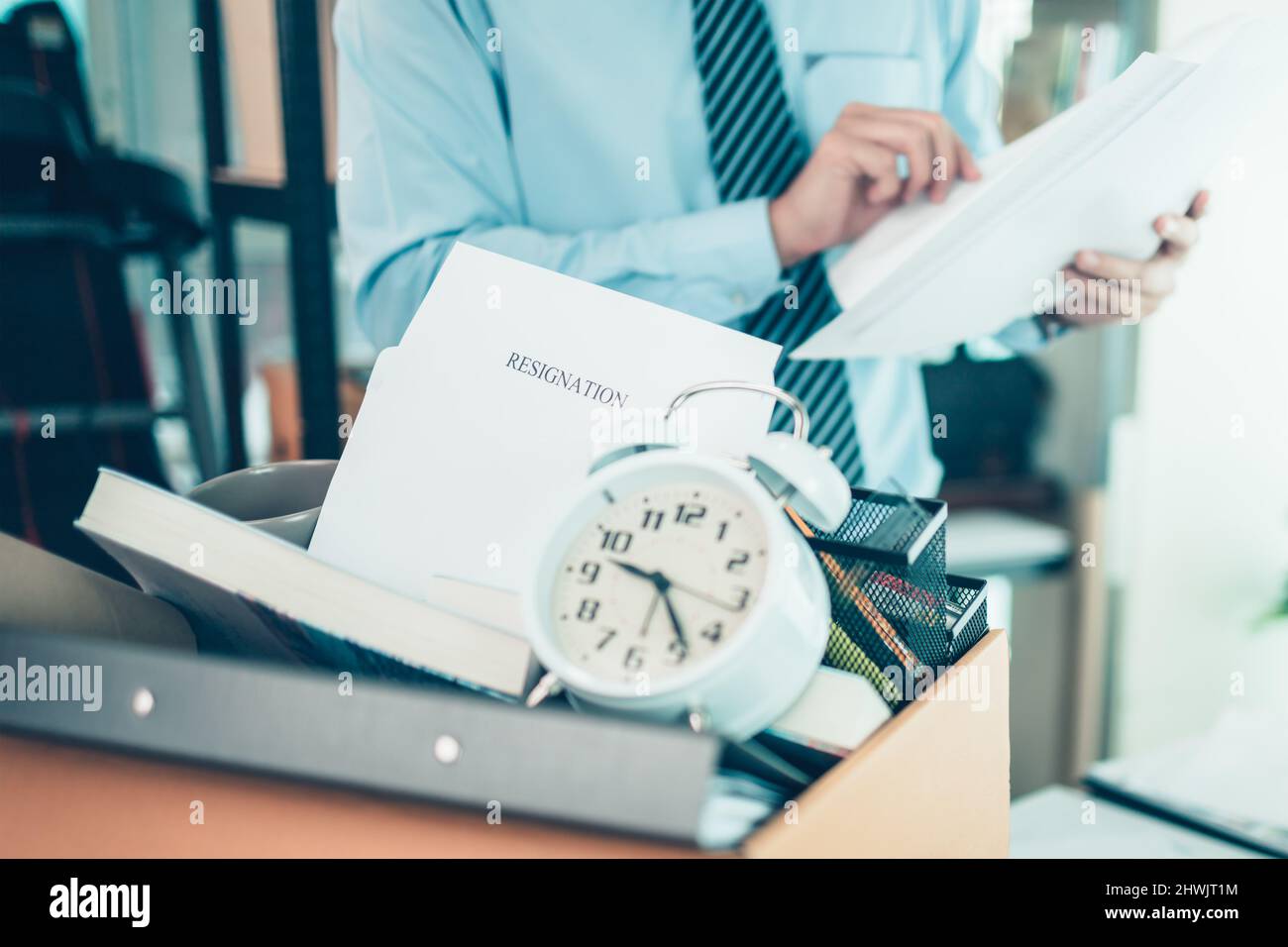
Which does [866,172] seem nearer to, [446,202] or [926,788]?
[446,202]

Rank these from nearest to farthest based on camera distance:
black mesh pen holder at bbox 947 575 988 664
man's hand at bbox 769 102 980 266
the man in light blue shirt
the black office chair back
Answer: black mesh pen holder at bbox 947 575 988 664, man's hand at bbox 769 102 980 266, the man in light blue shirt, the black office chair back

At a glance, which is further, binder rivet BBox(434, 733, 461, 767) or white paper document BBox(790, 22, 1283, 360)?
white paper document BBox(790, 22, 1283, 360)

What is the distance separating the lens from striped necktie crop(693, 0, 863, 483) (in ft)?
2.81

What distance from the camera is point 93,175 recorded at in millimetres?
1626

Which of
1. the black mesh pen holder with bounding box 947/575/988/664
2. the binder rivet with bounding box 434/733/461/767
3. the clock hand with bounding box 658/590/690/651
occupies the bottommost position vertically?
the binder rivet with bounding box 434/733/461/767

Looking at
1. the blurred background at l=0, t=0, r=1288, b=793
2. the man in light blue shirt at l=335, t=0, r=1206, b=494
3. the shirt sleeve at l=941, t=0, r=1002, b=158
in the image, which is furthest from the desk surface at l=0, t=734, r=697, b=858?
the blurred background at l=0, t=0, r=1288, b=793

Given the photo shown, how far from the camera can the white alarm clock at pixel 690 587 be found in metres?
0.37

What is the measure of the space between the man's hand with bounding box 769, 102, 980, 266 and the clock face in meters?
0.42

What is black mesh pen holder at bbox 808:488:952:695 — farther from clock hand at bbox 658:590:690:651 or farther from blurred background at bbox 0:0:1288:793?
blurred background at bbox 0:0:1288:793

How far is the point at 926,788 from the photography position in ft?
1.39

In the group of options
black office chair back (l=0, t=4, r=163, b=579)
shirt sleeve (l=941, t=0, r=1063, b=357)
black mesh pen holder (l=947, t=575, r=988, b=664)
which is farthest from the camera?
black office chair back (l=0, t=4, r=163, b=579)

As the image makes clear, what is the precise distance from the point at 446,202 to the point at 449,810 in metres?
0.62
